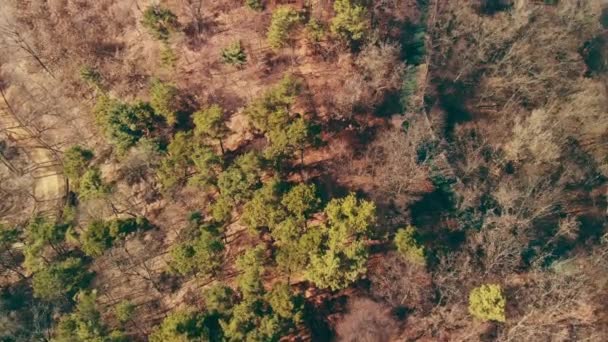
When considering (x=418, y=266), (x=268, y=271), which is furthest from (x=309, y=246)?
(x=418, y=266)

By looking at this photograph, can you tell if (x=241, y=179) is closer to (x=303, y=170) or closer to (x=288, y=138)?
(x=288, y=138)

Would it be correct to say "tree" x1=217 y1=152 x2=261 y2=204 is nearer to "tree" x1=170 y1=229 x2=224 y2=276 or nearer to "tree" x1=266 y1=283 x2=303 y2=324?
"tree" x1=170 y1=229 x2=224 y2=276

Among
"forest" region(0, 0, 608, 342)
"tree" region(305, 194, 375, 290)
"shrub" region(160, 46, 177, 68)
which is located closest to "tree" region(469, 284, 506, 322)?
"forest" region(0, 0, 608, 342)

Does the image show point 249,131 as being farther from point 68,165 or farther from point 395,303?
point 395,303

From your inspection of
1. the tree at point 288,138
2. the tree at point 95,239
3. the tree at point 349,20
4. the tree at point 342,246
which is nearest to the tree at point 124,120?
the tree at point 95,239

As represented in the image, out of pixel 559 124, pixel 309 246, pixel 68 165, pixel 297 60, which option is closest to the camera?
pixel 309 246

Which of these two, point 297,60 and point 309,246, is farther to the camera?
point 297,60

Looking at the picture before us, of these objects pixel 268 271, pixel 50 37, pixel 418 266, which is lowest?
pixel 268 271
